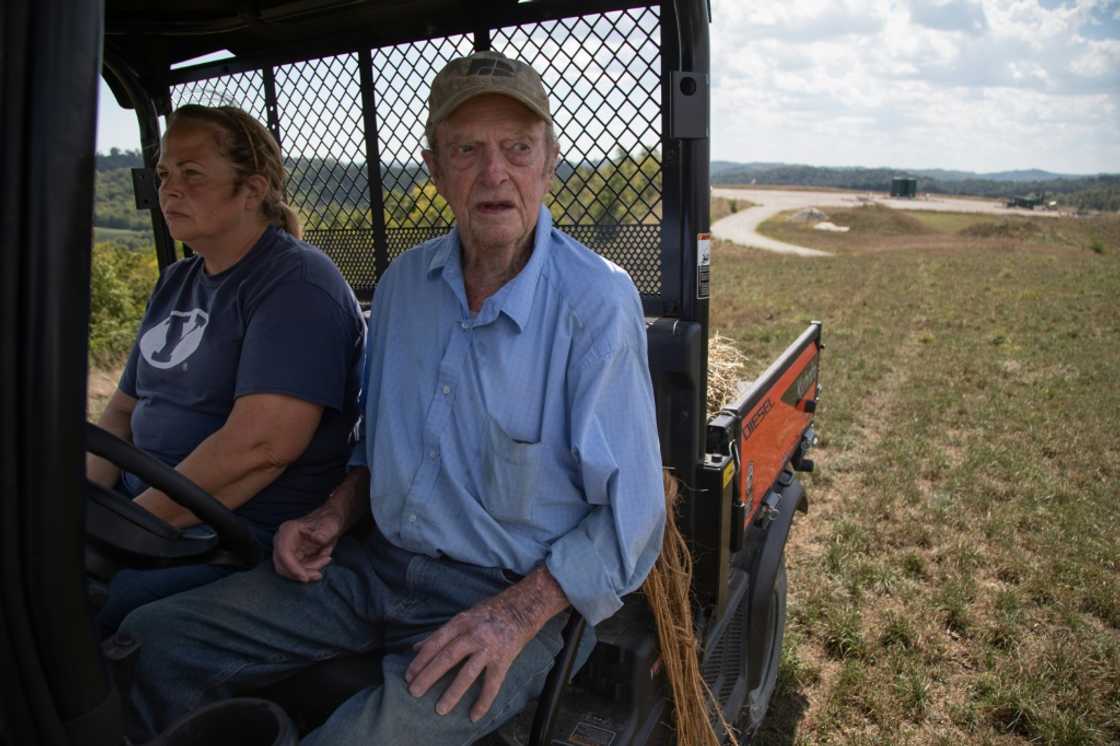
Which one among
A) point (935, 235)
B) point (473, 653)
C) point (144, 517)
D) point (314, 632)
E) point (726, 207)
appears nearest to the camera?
point (144, 517)

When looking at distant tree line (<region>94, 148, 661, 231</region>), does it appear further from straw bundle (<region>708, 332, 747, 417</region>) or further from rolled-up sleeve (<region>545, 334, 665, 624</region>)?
straw bundle (<region>708, 332, 747, 417</region>)

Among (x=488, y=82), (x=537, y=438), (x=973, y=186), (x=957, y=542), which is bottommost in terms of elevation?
(x=957, y=542)

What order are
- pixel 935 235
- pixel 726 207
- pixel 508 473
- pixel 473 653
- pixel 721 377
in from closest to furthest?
pixel 473 653 < pixel 508 473 < pixel 721 377 < pixel 935 235 < pixel 726 207

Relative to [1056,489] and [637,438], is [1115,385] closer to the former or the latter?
[1056,489]

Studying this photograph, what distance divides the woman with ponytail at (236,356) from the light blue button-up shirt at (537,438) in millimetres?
257

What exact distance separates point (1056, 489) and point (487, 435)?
4731mm

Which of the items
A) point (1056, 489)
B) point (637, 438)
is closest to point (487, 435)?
point (637, 438)

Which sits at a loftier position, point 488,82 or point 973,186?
point 973,186

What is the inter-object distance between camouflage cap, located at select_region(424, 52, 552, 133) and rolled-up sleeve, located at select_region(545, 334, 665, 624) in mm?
→ 546

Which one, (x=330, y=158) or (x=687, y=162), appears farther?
(x=330, y=158)

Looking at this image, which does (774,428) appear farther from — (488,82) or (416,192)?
(488,82)

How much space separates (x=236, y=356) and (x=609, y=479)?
3.03 ft

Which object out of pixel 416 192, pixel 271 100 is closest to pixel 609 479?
pixel 416 192

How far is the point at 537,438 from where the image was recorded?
5.19 ft
